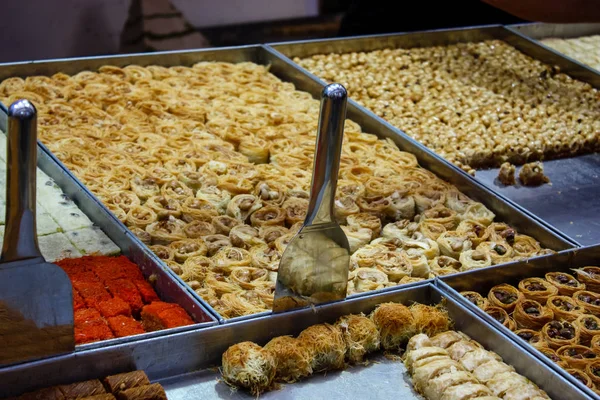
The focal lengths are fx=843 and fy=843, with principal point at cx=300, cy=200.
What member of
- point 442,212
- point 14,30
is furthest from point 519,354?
point 14,30

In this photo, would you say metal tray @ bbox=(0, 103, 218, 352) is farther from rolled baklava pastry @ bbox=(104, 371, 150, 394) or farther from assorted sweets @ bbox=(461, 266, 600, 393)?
assorted sweets @ bbox=(461, 266, 600, 393)

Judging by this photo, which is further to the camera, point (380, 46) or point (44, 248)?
point (380, 46)

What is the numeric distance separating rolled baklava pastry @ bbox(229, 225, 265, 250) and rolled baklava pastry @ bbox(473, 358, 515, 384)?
47.8 inches

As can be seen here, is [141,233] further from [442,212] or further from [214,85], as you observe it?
[214,85]

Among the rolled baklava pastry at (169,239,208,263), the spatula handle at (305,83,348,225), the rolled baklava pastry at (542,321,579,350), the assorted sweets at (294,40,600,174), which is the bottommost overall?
the rolled baklava pastry at (542,321,579,350)

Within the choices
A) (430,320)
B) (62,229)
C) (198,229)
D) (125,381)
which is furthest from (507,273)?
(62,229)

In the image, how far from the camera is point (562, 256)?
3.75 meters

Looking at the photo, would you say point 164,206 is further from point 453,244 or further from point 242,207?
point 453,244

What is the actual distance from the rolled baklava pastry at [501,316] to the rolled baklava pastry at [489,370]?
1.09 feet

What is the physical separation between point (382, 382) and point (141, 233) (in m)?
1.34

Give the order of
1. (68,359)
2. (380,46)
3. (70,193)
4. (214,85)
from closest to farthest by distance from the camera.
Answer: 1. (68,359)
2. (70,193)
3. (214,85)
4. (380,46)

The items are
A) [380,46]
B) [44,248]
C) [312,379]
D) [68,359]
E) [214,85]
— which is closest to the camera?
[68,359]

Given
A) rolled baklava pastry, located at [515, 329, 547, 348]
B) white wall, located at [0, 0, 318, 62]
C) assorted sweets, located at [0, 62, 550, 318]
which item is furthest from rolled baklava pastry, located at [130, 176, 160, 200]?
white wall, located at [0, 0, 318, 62]

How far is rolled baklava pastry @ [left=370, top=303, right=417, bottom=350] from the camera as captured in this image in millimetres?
3154
